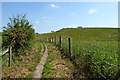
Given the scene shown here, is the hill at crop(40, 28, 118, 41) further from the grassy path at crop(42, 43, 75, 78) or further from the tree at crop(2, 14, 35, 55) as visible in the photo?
the tree at crop(2, 14, 35, 55)

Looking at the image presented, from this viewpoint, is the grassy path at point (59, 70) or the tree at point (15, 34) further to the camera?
the tree at point (15, 34)

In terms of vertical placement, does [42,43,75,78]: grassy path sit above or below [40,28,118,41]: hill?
below

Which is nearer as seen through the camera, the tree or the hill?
the hill

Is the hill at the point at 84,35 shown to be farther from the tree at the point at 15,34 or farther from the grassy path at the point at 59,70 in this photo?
the tree at the point at 15,34

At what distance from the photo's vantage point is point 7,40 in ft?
23.6

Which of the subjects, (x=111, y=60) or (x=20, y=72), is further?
(x=20, y=72)

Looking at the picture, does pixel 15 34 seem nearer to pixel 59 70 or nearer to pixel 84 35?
pixel 59 70

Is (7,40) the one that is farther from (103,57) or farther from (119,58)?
(119,58)

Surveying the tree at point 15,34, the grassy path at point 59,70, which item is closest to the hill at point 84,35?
the grassy path at point 59,70

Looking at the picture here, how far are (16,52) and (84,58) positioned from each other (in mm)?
5182

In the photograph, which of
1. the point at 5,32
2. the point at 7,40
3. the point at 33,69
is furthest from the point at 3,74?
the point at 5,32

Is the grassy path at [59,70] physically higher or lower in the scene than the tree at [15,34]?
lower

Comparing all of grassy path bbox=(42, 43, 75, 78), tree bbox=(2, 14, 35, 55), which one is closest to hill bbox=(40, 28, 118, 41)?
grassy path bbox=(42, 43, 75, 78)

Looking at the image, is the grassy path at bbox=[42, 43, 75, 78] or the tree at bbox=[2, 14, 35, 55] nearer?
the grassy path at bbox=[42, 43, 75, 78]
